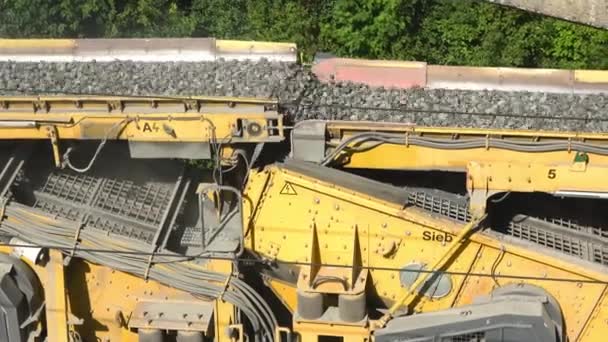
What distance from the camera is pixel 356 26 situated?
19.3m

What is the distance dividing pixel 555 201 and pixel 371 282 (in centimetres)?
158

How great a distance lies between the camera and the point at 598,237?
801cm

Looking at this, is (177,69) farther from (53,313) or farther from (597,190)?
(597,190)

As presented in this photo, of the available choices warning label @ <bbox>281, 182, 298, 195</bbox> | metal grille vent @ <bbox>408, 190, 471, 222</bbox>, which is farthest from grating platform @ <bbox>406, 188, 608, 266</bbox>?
warning label @ <bbox>281, 182, 298, 195</bbox>

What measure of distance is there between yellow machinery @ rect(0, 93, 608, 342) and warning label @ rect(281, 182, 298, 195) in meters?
0.03

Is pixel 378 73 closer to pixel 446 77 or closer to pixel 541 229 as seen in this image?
pixel 446 77

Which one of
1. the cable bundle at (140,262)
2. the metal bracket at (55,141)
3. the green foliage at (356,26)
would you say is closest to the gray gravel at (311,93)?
the metal bracket at (55,141)

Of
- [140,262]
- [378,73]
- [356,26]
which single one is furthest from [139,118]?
[356,26]

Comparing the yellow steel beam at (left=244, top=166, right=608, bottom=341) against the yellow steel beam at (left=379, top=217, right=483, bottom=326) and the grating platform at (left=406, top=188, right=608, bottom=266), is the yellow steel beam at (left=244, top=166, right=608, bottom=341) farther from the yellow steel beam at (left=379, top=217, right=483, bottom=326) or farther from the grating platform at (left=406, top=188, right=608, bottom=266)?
the grating platform at (left=406, top=188, right=608, bottom=266)

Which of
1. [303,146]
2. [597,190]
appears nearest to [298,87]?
[303,146]

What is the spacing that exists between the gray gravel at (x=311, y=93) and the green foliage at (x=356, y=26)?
913 centimetres

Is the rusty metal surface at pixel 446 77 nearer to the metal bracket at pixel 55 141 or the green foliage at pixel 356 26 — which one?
the metal bracket at pixel 55 141

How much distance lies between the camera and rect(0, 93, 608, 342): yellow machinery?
746 centimetres

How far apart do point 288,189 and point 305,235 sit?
0.35 meters
